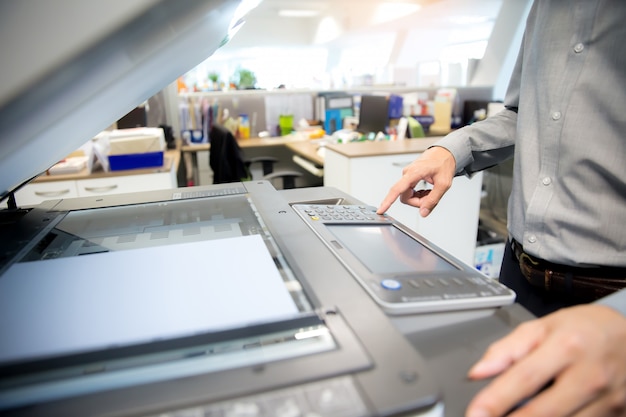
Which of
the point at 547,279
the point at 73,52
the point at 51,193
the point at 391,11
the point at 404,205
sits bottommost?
the point at 404,205

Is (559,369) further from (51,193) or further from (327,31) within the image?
(327,31)

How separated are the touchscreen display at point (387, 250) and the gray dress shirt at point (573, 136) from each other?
30 centimetres

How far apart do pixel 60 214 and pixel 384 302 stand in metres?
0.62

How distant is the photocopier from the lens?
0.97 ft

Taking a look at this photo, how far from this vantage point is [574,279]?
75 cm

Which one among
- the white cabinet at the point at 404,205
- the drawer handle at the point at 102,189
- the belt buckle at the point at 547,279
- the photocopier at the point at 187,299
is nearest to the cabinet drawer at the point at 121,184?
the drawer handle at the point at 102,189

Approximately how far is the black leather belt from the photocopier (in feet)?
1.12

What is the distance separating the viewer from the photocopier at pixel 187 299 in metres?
0.29

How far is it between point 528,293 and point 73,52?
2.90 feet

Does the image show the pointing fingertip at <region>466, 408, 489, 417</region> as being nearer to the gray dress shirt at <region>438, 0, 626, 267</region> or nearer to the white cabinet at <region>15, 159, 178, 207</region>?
the gray dress shirt at <region>438, 0, 626, 267</region>

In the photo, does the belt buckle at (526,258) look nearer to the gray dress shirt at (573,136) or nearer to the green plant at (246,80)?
the gray dress shirt at (573,136)

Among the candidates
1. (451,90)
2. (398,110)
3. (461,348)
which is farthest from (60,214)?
(451,90)

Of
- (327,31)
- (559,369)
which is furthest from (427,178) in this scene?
(327,31)

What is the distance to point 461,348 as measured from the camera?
14.6 inches
